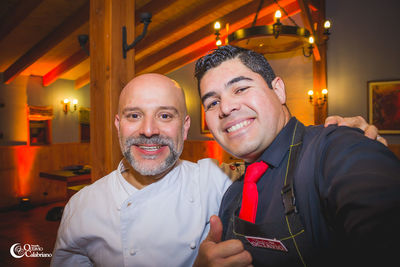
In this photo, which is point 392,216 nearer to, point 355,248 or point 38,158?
point 355,248

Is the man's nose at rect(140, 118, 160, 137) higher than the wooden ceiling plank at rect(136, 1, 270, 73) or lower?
lower

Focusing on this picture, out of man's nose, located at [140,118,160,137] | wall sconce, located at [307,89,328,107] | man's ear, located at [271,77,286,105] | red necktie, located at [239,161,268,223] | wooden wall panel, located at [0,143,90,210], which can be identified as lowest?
wooden wall panel, located at [0,143,90,210]

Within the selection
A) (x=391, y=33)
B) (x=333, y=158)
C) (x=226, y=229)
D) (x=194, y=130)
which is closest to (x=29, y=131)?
(x=194, y=130)

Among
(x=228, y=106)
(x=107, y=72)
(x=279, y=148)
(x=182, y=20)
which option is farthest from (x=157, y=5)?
(x=279, y=148)

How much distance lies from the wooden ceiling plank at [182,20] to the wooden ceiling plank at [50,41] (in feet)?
6.51

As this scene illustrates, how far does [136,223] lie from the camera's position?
1536 mm

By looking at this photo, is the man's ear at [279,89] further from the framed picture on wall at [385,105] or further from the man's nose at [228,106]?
the framed picture on wall at [385,105]

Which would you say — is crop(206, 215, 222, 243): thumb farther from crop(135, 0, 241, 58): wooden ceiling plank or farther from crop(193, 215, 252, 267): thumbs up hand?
crop(135, 0, 241, 58): wooden ceiling plank

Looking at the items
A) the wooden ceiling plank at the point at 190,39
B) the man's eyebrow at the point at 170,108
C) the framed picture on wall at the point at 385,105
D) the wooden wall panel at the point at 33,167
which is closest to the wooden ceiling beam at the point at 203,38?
the wooden ceiling plank at the point at 190,39

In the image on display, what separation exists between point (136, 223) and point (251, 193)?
29.5 inches

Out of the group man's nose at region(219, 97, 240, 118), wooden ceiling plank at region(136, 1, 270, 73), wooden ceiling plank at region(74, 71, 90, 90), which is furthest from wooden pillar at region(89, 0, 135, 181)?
wooden ceiling plank at region(74, 71, 90, 90)

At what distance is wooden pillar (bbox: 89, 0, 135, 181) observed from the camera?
2.16 m

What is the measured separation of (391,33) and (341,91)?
1.90 m

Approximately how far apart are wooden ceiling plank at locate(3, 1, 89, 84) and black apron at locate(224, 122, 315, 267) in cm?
510
